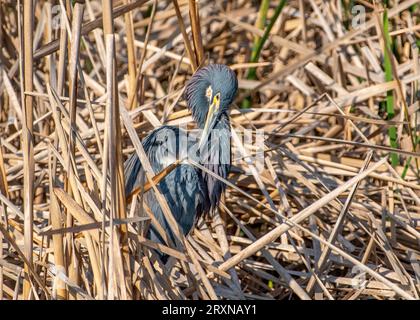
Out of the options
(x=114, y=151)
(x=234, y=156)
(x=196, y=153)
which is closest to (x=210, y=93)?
(x=196, y=153)

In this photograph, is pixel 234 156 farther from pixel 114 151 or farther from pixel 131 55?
pixel 114 151

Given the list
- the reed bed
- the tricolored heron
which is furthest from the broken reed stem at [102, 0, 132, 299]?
the tricolored heron

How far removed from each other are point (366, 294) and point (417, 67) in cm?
105

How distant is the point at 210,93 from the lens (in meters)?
2.67

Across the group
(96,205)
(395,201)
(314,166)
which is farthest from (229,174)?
(96,205)

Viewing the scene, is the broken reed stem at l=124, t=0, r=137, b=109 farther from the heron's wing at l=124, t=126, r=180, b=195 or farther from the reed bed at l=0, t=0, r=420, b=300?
the heron's wing at l=124, t=126, r=180, b=195

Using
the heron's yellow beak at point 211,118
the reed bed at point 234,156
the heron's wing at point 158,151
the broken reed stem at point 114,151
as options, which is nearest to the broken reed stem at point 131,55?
the reed bed at point 234,156

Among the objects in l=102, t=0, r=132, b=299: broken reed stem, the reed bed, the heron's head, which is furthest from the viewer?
the heron's head

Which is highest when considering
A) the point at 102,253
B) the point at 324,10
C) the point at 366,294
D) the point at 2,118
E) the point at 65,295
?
the point at 324,10

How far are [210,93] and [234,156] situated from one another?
39cm

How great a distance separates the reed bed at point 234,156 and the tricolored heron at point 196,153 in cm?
6

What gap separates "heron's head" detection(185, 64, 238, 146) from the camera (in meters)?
2.59

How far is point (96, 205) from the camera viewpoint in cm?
190
